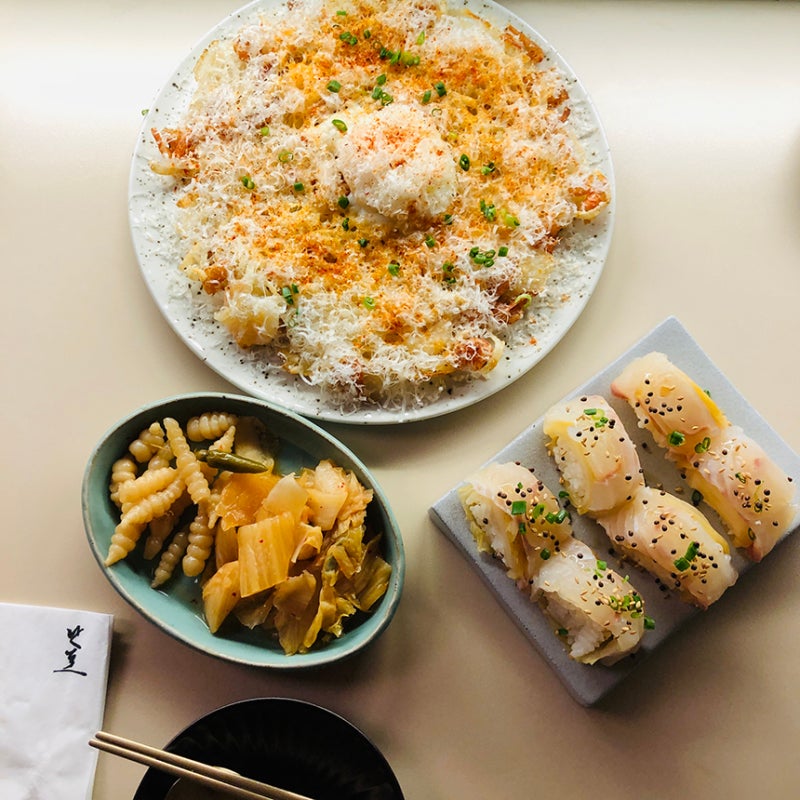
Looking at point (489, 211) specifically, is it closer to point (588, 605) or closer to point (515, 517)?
point (515, 517)

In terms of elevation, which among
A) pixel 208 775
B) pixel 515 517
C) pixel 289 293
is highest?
pixel 289 293

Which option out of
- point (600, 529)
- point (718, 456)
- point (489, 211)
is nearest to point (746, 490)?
point (718, 456)

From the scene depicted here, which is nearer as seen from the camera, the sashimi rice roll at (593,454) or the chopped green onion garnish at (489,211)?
the sashimi rice roll at (593,454)

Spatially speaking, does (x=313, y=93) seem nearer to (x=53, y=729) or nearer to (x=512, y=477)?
(x=512, y=477)

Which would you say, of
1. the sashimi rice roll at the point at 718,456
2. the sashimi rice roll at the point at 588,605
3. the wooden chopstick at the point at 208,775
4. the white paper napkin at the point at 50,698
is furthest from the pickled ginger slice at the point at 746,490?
the white paper napkin at the point at 50,698

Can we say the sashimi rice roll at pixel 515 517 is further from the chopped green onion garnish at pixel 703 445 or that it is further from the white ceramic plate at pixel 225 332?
the chopped green onion garnish at pixel 703 445

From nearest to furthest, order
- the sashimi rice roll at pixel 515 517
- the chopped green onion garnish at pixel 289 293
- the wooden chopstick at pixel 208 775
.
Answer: the wooden chopstick at pixel 208 775
the sashimi rice roll at pixel 515 517
the chopped green onion garnish at pixel 289 293

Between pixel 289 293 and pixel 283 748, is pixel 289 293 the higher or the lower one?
the higher one
